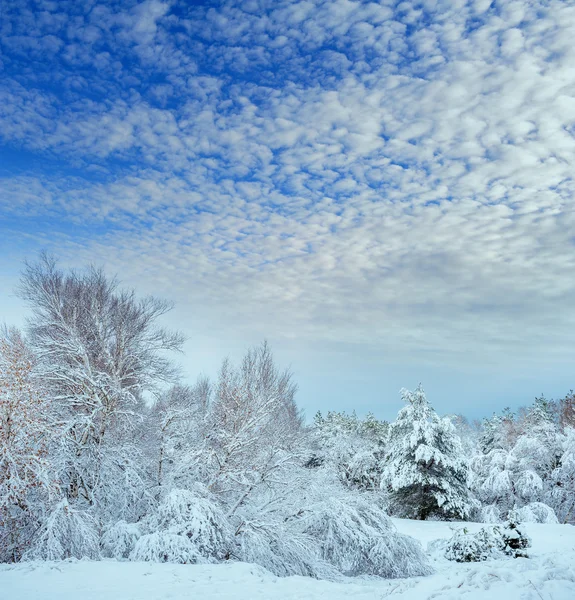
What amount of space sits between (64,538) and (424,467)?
16.2 m

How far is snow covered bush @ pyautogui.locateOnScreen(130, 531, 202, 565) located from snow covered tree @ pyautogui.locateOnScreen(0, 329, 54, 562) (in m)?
2.52

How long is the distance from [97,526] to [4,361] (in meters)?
4.97

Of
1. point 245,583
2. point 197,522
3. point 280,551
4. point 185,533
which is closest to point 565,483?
point 280,551

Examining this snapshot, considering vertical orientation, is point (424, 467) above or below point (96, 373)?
below

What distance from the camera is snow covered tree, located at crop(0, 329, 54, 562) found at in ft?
31.7

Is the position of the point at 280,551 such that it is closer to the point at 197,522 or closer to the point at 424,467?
the point at 197,522

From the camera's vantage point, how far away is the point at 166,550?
9359mm

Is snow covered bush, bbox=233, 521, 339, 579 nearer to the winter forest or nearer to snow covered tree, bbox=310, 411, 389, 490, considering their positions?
the winter forest

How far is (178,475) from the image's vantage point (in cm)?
1296

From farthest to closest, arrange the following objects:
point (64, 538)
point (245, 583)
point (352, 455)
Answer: point (352, 455)
point (64, 538)
point (245, 583)

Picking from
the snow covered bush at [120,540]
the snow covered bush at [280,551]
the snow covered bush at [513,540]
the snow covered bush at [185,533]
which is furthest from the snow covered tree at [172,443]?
the snow covered bush at [513,540]

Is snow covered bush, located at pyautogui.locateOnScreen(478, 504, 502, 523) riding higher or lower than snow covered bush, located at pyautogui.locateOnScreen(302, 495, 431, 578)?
lower

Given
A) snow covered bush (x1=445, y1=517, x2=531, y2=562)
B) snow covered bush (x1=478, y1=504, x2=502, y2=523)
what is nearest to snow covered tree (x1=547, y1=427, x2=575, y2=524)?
snow covered bush (x1=478, y1=504, x2=502, y2=523)

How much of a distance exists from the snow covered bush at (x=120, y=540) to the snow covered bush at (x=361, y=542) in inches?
171
